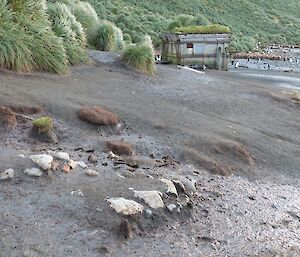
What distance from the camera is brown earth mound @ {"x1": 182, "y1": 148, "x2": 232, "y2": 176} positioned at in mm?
7637

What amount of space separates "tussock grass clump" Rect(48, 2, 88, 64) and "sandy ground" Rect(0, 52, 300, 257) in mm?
468

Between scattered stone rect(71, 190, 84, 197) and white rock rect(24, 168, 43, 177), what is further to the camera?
white rock rect(24, 168, 43, 177)

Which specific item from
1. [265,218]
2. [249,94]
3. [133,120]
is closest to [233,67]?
[249,94]

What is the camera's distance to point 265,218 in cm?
649

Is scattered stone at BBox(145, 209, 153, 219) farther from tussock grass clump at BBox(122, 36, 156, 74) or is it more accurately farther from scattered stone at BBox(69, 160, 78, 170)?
tussock grass clump at BBox(122, 36, 156, 74)

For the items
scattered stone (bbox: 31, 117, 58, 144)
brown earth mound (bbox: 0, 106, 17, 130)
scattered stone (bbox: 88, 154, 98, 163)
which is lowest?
scattered stone (bbox: 88, 154, 98, 163)

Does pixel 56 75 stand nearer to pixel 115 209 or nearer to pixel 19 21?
pixel 19 21

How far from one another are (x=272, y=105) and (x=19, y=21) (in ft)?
19.6

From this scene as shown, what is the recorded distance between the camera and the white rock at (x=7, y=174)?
5773 millimetres

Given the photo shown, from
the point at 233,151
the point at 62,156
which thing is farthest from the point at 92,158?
the point at 233,151

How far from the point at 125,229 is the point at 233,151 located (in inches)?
140

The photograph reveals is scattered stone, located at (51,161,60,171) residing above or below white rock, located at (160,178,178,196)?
above

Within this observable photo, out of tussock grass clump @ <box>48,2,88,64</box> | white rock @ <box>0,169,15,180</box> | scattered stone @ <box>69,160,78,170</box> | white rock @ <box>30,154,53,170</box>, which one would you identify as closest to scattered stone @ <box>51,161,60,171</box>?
white rock @ <box>30,154,53,170</box>

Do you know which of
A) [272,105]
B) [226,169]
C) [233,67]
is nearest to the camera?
[226,169]
